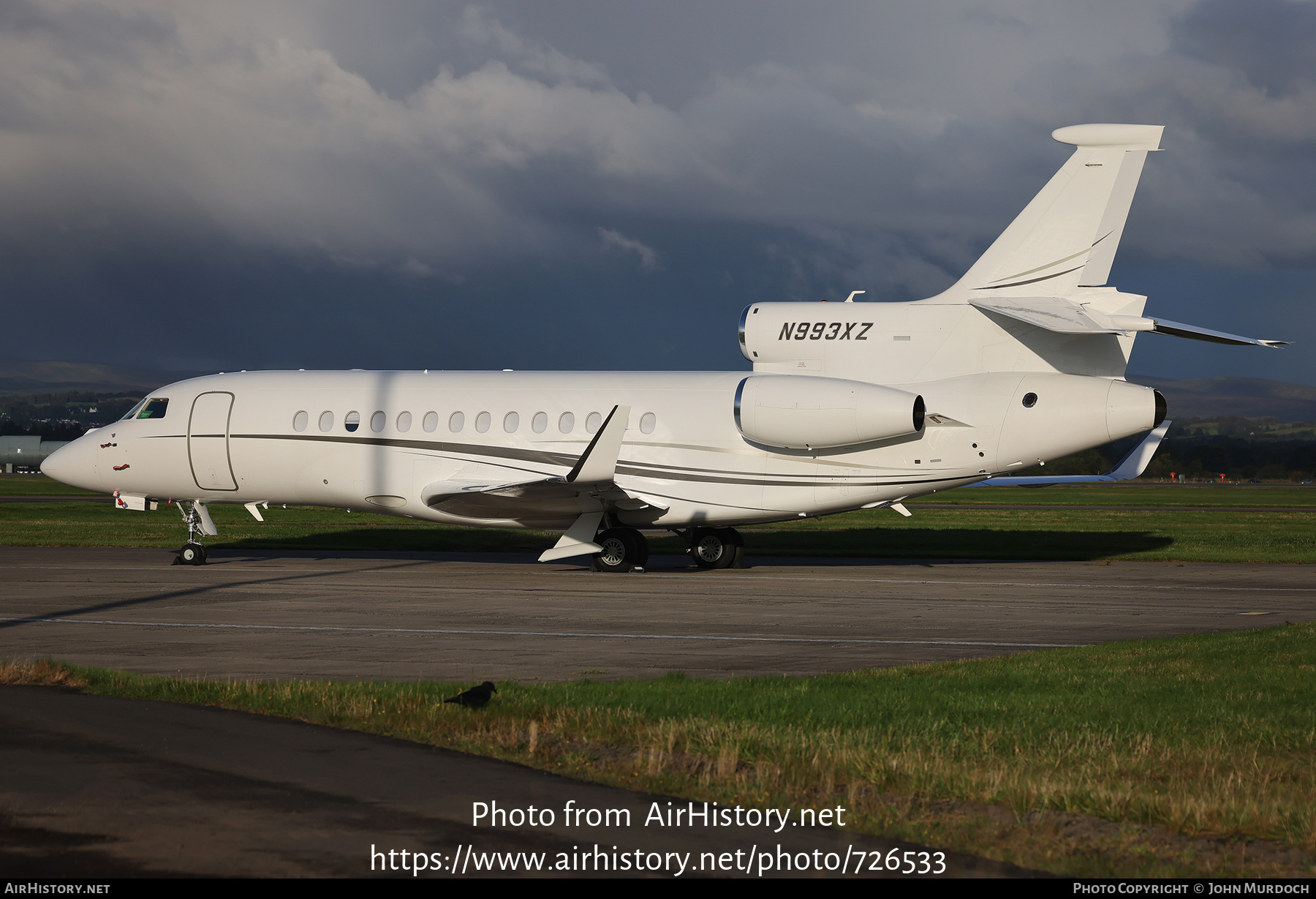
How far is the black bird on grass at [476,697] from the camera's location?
368 inches

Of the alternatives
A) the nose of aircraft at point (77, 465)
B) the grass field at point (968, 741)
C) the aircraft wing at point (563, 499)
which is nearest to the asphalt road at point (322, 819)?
the grass field at point (968, 741)

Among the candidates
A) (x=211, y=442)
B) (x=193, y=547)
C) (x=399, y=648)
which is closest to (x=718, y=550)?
(x=193, y=547)

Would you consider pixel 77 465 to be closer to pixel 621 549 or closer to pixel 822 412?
pixel 621 549

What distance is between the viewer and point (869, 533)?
35.8 metres

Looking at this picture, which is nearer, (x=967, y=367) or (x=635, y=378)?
(x=967, y=367)

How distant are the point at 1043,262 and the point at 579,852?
58.6ft

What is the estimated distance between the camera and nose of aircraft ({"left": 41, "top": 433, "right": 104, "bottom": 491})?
26.0 metres

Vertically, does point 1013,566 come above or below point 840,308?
below

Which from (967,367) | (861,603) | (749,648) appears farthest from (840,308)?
(749,648)

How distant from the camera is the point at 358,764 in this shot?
306 inches

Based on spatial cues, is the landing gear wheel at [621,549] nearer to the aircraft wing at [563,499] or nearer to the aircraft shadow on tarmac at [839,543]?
the aircraft wing at [563,499]

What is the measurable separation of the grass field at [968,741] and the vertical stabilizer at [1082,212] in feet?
34.6

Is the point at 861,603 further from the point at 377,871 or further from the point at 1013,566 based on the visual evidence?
the point at 377,871

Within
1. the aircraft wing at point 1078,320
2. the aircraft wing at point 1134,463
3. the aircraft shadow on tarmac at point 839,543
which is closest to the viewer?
the aircraft wing at point 1078,320
